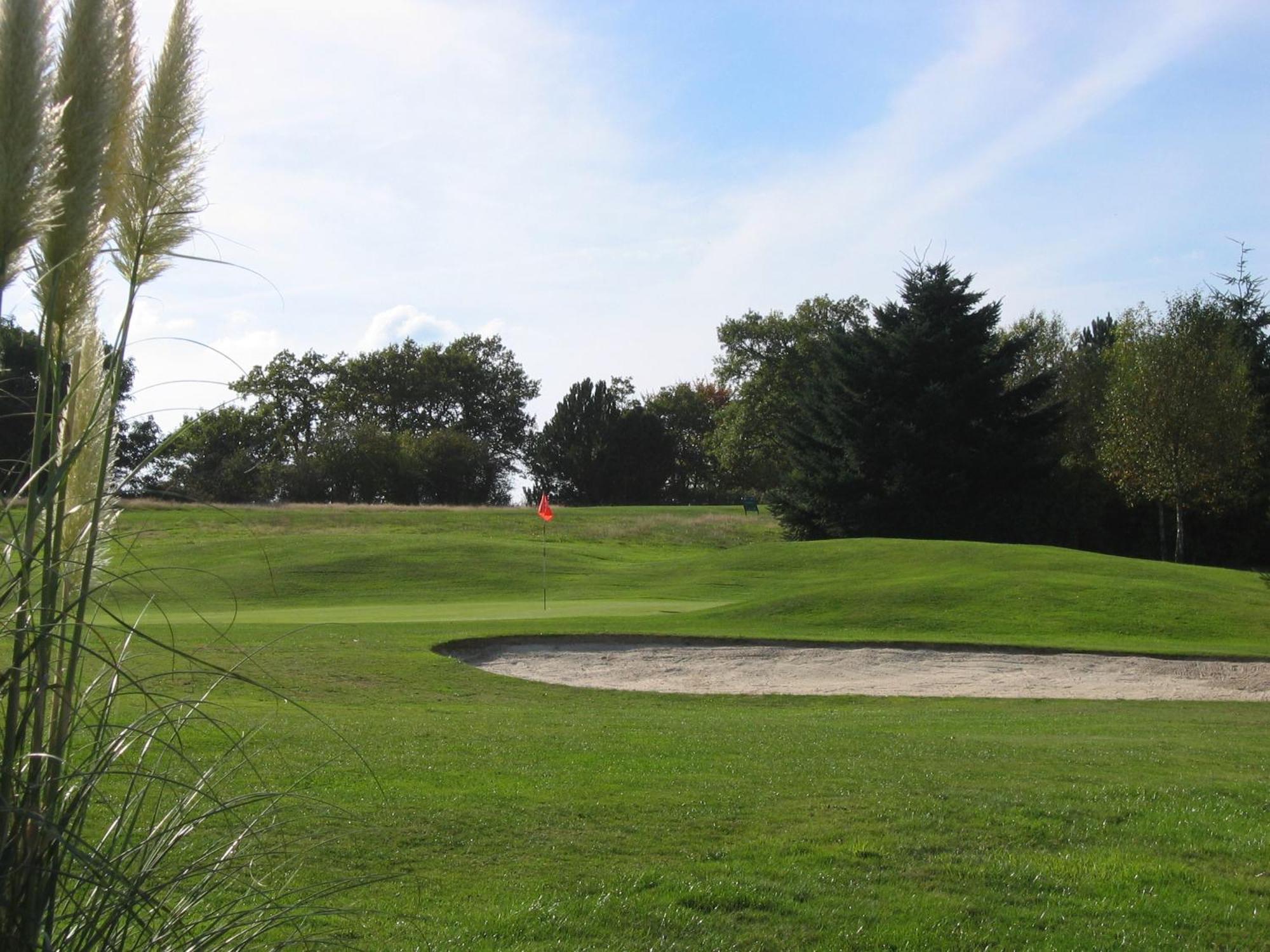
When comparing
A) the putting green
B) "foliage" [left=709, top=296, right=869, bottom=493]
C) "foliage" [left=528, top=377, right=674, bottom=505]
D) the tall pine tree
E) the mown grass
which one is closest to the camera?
the mown grass

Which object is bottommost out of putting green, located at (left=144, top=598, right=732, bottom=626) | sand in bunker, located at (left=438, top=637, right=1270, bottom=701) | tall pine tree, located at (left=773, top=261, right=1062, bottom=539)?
sand in bunker, located at (left=438, top=637, right=1270, bottom=701)

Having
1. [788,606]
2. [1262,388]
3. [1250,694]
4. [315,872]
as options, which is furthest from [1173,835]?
[1262,388]

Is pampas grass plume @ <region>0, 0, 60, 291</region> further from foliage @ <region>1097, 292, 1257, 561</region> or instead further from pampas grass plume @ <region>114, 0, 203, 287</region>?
foliage @ <region>1097, 292, 1257, 561</region>

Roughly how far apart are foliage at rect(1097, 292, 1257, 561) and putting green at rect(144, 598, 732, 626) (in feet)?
90.6

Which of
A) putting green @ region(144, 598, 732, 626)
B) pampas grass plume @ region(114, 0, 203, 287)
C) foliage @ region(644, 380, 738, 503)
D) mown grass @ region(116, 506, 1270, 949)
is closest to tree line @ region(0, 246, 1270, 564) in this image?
putting green @ region(144, 598, 732, 626)

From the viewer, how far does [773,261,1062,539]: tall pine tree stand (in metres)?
48.2

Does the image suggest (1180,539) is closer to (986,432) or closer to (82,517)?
(986,432)

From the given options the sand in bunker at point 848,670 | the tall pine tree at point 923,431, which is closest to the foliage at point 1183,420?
the tall pine tree at point 923,431

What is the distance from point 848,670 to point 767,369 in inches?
1934

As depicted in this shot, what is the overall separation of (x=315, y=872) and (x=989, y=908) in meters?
3.31

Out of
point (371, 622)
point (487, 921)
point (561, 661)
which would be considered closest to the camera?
point (487, 921)

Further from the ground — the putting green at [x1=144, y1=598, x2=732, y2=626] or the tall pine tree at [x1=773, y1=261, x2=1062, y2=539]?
the tall pine tree at [x1=773, y1=261, x2=1062, y2=539]

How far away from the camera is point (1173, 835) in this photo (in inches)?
270

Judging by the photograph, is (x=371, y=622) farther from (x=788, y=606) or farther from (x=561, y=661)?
(x=788, y=606)
